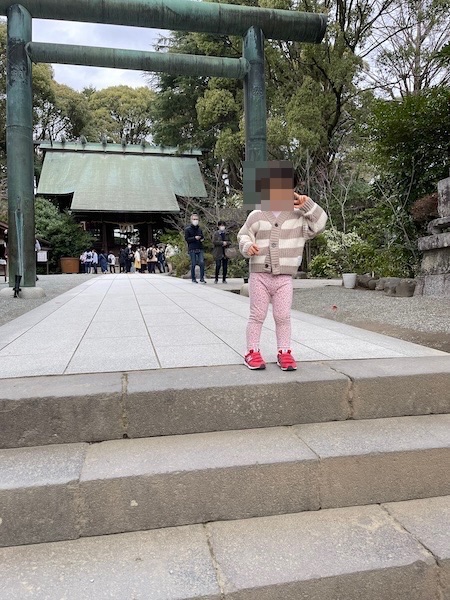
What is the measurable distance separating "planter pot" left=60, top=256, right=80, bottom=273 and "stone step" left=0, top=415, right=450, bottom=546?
951 inches

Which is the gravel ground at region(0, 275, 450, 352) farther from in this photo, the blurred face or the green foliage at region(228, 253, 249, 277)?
the green foliage at region(228, 253, 249, 277)

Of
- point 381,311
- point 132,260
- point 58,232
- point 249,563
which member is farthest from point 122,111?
point 249,563

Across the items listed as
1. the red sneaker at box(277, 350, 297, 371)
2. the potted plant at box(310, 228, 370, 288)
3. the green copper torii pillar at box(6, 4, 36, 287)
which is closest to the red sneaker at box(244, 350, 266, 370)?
the red sneaker at box(277, 350, 297, 371)

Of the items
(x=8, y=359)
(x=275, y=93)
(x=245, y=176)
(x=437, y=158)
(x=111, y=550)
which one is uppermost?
(x=275, y=93)

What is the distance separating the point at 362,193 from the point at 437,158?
9.16m

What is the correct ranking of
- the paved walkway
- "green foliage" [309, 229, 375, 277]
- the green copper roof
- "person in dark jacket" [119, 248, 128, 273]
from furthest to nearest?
the green copper roof
"person in dark jacket" [119, 248, 128, 273]
"green foliage" [309, 229, 375, 277]
the paved walkway

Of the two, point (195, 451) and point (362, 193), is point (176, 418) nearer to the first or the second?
point (195, 451)

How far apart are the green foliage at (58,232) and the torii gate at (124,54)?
57.8ft

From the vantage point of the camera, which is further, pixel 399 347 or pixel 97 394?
pixel 399 347

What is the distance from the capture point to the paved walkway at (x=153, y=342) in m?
2.78

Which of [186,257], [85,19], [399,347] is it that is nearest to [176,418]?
[399,347]

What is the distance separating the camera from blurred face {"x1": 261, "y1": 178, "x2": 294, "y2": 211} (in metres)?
2.50

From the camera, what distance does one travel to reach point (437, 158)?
8.38 metres

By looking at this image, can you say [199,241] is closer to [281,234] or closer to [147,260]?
[281,234]
